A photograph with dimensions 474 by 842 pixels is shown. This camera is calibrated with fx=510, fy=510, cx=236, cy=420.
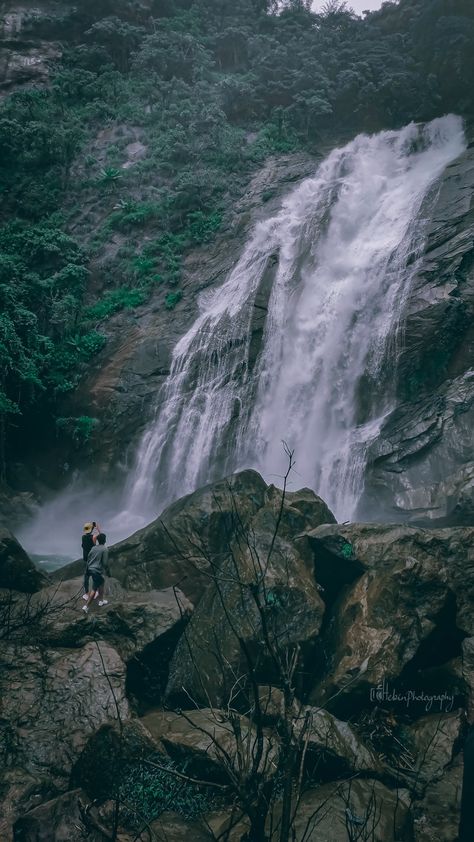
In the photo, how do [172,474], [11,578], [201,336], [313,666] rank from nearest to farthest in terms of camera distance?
[313,666] < [11,578] < [172,474] < [201,336]

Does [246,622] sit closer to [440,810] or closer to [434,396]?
[440,810]

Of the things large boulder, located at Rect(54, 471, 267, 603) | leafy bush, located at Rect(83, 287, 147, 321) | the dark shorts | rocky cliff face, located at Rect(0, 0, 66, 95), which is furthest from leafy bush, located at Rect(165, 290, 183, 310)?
rocky cliff face, located at Rect(0, 0, 66, 95)

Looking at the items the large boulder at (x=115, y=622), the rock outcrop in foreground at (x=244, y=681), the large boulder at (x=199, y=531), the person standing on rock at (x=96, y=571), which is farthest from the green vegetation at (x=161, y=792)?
the large boulder at (x=199, y=531)

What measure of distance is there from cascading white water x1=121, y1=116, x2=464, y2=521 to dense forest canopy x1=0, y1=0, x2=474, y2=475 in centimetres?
364

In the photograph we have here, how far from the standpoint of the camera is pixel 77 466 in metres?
19.1

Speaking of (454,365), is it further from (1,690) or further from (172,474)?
(1,690)

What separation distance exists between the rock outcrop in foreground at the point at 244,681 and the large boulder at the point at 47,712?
16 millimetres

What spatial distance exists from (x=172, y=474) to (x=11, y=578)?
8.12 metres

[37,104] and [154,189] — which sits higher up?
[37,104]

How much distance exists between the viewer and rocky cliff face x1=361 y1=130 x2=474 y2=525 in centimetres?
1286

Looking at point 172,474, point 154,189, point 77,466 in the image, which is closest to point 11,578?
point 172,474

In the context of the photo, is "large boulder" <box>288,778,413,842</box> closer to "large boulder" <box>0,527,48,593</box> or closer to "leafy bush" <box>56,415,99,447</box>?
"large boulder" <box>0,527,48,593</box>

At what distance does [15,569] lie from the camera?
8.81m

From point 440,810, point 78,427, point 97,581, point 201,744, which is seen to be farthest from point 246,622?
point 78,427
